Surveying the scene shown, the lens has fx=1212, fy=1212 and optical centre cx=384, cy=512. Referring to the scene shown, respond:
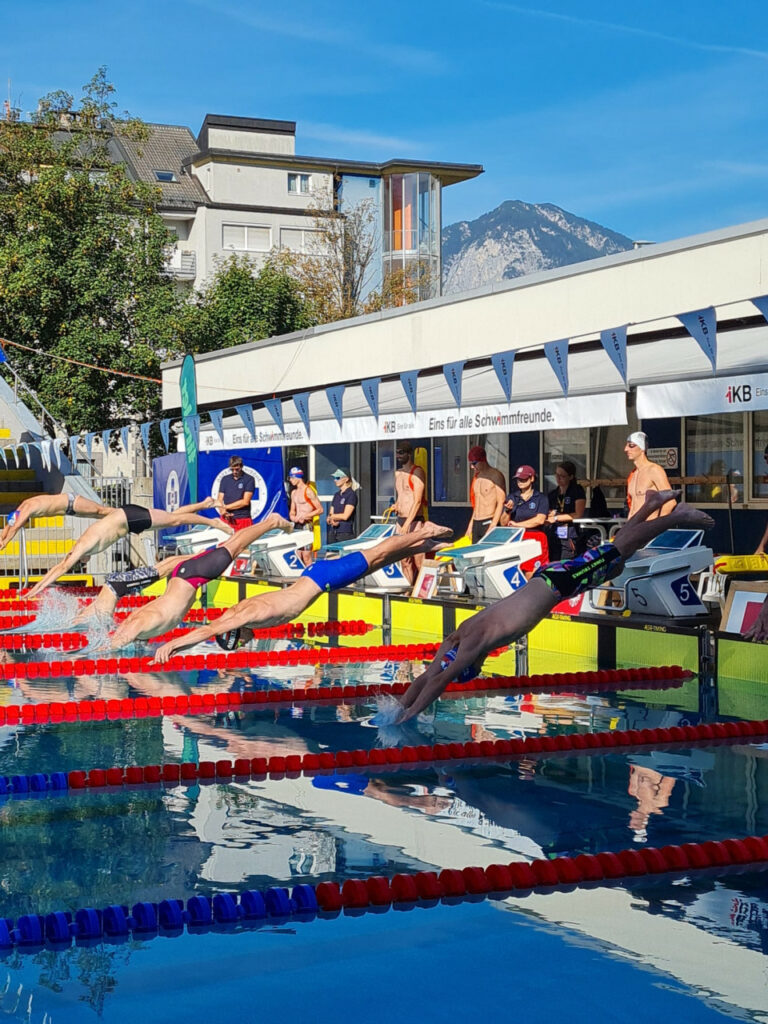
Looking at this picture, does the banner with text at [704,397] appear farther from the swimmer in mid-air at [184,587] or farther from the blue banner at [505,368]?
the swimmer in mid-air at [184,587]

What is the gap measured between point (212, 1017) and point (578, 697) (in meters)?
5.59

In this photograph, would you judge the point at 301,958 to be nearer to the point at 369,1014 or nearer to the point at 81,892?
the point at 369,1014

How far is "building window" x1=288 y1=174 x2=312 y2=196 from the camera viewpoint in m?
48.5

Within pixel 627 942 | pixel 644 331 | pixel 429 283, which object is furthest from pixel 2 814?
pixel 429 283

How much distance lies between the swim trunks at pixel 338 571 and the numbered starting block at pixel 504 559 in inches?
159

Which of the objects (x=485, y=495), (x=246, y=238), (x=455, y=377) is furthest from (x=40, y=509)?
(x=246, y=238)

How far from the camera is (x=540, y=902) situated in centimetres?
463

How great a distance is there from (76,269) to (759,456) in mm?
15861

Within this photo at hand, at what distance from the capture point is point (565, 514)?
1169 cm

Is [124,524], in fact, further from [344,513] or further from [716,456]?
[716,456]

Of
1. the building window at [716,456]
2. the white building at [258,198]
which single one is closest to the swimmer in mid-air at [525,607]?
the building window at [716,456]

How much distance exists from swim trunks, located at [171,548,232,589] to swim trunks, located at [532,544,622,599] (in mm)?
2381

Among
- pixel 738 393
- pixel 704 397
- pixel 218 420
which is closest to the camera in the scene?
pixel 738 393

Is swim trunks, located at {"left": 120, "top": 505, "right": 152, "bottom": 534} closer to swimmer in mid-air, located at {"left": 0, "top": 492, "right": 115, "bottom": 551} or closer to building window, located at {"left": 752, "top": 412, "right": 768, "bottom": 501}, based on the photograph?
swimmer in mid-air, located at {"left": 0, "top": 492, "right": 115, "bottom": 551}
